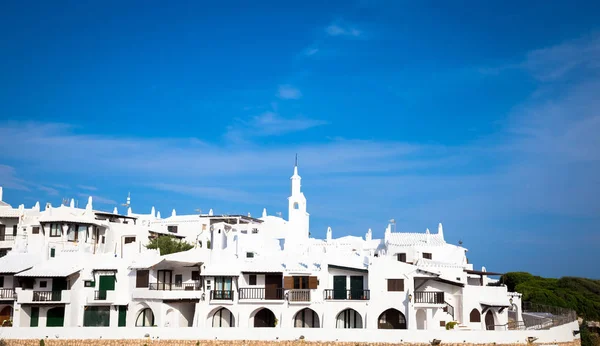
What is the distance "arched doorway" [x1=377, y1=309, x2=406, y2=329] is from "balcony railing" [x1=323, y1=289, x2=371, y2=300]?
2.10 metres

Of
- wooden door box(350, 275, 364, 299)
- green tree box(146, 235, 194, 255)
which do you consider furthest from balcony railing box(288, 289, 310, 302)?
green tree box(146, 235, 194, 255)

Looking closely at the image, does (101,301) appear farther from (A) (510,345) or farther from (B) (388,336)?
(A) (510,345)

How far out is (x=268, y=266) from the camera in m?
51.7

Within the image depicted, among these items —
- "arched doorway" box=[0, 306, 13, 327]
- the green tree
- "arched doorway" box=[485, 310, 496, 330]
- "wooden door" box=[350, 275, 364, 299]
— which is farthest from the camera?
the green tree

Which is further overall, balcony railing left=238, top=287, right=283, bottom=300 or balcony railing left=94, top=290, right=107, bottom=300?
balcony railing left=94, top=290, right=107, bottom=300

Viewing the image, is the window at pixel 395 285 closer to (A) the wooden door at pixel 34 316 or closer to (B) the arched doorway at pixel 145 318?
(B) the arched doorway at pixel 145 318

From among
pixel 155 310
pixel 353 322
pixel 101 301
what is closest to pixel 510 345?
pixel 353 322

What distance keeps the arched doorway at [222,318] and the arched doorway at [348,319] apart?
8491 millimetres

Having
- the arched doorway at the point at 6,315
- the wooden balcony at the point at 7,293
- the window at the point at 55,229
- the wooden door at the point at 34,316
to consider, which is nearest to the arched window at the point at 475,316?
the wooden door at the point at 34,316

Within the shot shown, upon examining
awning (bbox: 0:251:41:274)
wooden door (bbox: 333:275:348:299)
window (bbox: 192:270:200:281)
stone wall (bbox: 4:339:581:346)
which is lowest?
stone wall (bbox: 4:339:581:346)

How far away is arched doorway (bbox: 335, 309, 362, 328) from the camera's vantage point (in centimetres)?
5009

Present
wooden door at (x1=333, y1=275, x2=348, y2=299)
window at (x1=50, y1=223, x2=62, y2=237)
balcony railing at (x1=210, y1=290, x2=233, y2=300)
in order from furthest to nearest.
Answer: window at (x1=50, y1=223, x2=62, y2=237) → balcony railing at (x1=210, y1=290, x2=233, y2=300) → wooden door at (x1=333, y1=275, x2=348, y2=299)

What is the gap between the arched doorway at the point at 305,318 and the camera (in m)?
50.8

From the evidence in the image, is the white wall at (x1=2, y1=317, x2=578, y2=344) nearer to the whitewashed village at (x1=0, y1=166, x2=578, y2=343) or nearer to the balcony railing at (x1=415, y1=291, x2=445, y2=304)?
the whitewashed village at (x1=0, y1=166, x2=578, y2=343)
